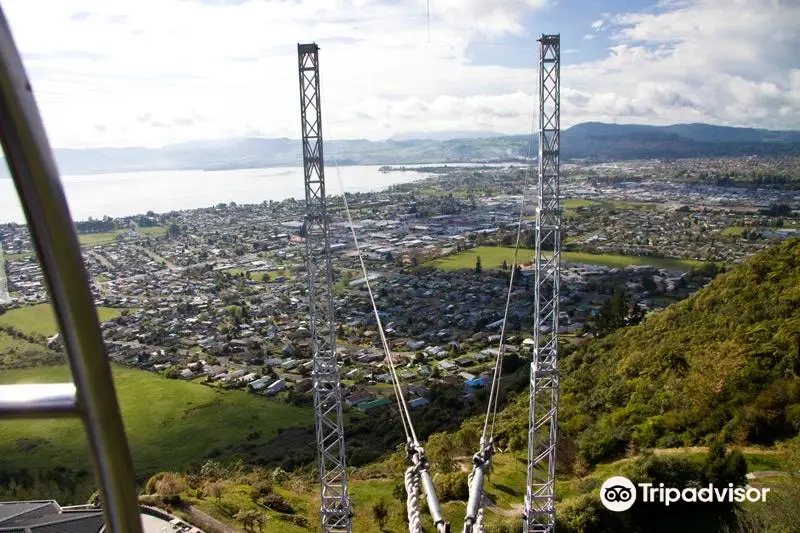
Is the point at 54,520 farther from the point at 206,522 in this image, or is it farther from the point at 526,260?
the point at 526,260

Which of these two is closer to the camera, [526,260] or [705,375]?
[705,375]

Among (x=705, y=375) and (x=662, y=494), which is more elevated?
(x=705, y=375)

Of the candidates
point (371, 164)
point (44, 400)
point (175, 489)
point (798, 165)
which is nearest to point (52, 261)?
point (44, 400)

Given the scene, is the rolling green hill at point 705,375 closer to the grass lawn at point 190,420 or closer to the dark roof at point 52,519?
the grass lawn at point 190,420

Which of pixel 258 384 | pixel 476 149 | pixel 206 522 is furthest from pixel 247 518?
pixel 476 149

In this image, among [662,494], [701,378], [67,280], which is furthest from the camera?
[701,378]

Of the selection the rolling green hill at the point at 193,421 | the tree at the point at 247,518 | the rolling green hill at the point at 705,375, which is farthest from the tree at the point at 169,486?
the rolling green hill at the point at 705,375
